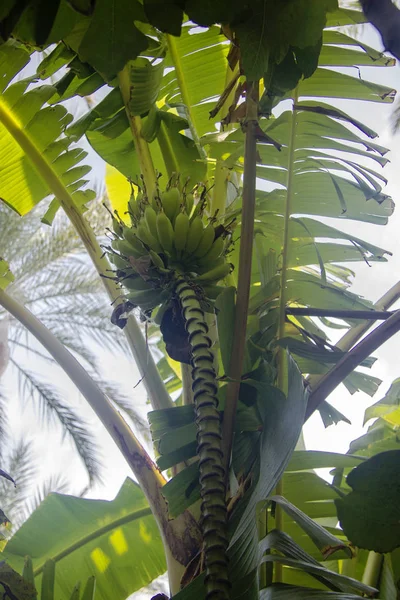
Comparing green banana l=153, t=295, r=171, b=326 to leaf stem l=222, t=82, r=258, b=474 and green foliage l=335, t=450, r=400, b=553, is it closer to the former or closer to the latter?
leaf stem l=222, t=82, r=258, b=474

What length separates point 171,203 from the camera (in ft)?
2.64

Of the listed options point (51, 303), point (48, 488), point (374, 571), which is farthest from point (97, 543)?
point (51, 303)

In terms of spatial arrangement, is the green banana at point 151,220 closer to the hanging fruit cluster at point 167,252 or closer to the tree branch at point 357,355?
the hanging fruit cluster at point 167,252

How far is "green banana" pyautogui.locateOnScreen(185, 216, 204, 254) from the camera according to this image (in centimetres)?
76

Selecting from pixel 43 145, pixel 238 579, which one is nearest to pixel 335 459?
pixel 238 579

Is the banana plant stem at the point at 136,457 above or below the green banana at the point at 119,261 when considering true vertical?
below

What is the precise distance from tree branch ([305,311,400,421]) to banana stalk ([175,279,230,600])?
25 centimetres

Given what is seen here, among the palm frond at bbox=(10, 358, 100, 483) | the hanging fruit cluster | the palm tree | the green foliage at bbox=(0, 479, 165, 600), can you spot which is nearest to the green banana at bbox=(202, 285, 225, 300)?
the hanging fruit cluster

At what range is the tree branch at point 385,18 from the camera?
0.45 metres

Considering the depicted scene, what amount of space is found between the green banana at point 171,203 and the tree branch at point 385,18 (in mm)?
414

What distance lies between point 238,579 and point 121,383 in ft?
12.7

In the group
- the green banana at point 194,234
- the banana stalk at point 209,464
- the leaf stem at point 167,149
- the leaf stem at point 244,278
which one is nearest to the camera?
the banana stalk at point 209,464

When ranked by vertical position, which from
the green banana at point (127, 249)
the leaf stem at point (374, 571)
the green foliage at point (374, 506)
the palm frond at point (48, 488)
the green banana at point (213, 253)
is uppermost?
the green banana at point (127, 249)

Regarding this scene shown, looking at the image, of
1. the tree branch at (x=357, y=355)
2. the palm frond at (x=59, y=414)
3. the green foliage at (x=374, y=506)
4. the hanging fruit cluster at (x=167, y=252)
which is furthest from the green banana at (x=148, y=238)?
the palm frond at (x=59, y=414)
